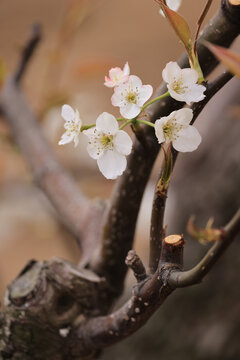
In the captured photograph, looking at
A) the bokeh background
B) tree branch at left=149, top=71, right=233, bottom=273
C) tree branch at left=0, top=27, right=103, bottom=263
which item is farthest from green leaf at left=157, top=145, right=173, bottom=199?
tree branch at left=0, top=27, right=103, bottom=263

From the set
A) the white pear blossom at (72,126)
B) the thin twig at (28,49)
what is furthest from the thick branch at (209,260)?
the thin twig at (28,49)

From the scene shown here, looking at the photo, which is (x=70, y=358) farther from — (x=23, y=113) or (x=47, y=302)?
(x=23, y=113)

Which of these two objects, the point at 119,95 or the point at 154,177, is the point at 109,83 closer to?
the point at 119,95

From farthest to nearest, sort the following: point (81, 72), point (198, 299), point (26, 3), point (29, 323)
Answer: point (26, 3) < point (81, 72) < point (198, 299) < point (29, 323)

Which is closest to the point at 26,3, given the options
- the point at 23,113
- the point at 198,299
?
the point at 23,113

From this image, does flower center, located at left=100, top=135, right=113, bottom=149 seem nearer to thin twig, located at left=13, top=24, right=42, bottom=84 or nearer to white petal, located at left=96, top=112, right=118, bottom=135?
white petal, located at left=96, top=112, right=118, bottom=135
